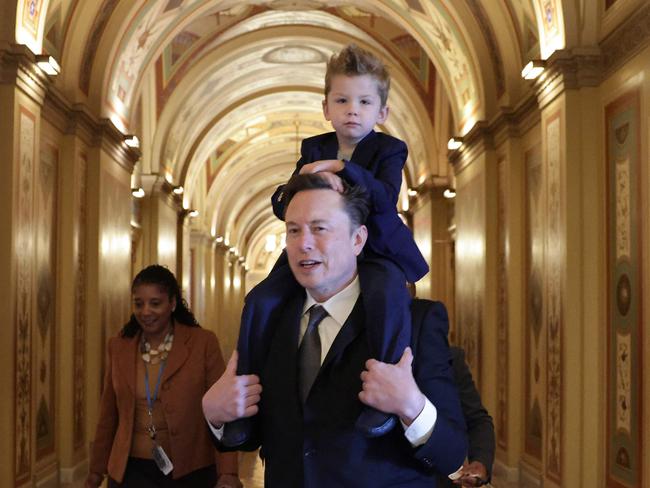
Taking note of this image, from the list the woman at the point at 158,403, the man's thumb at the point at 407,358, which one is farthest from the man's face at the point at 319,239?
the woman at the point at 158,403

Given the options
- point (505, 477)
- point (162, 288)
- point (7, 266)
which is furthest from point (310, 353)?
point (505, 477)

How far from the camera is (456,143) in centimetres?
1527

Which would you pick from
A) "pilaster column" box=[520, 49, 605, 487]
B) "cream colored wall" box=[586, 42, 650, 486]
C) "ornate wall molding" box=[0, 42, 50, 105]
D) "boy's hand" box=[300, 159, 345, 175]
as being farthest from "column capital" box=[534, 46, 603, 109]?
"boy's hand" box=[300, 159, 345, 175]

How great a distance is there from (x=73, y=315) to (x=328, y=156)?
30.5 feet

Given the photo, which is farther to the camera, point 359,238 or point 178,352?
point 178,352

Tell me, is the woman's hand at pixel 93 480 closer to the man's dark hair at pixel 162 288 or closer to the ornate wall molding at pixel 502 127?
the man's dark hair at pixel 162 288

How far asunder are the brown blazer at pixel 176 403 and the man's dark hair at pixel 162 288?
0.06 metres

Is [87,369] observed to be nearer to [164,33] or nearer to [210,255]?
[164,33]

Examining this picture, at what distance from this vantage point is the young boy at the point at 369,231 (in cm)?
247

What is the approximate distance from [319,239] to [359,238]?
0.17 meters

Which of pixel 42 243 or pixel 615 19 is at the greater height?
pixel 615 19

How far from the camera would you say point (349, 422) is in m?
2.49

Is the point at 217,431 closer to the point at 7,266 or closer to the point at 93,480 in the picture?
the point at 93,480

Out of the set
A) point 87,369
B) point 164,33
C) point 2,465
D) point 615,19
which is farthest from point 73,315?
point 615,19
